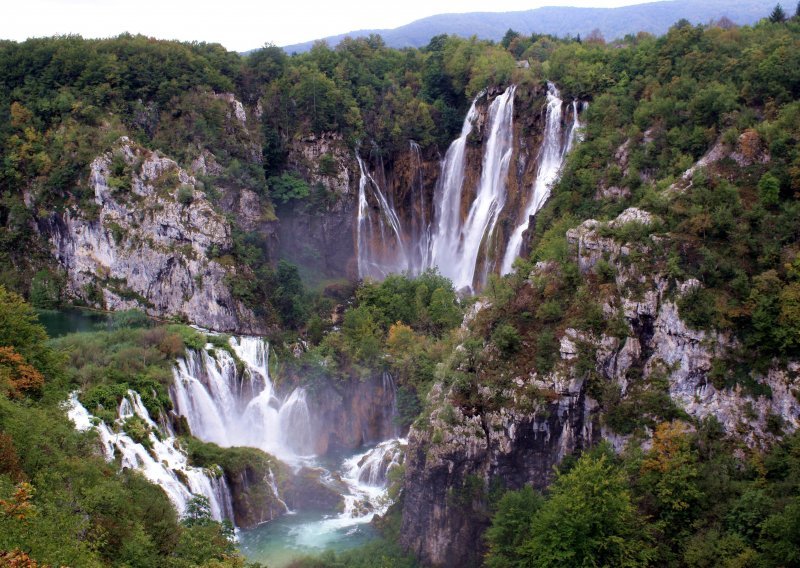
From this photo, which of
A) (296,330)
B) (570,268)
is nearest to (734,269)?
(570,268)

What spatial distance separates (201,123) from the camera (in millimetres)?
51094

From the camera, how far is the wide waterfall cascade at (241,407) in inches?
1403

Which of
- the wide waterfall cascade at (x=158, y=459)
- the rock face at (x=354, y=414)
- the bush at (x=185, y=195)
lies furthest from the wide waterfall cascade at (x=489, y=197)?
the wide waterfall cascade at (x=158, y=459)

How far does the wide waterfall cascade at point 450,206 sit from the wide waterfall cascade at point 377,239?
304 centimetres

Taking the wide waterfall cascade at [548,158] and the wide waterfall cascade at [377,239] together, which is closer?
the wide waterfall cascade at [548,158]

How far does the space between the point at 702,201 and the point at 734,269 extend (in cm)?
363

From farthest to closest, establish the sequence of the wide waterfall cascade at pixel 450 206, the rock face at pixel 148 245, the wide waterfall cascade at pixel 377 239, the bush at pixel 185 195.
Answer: the wide waterfall cascade at pixel 377 239, the wide waterfall cascade at pixel 450 206, the bush at pixel 185 195, the rock face at pixel 148 245

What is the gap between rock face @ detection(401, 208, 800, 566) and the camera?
24922 millimetres

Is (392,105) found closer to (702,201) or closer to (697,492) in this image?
(702,201)

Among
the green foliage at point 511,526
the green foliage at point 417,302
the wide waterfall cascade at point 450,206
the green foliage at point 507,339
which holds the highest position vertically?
the wide waterfall cascade at point 450,206

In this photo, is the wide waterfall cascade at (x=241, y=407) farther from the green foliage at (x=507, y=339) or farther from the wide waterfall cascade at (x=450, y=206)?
the wide waterfall cascade at (x=450, y=206)

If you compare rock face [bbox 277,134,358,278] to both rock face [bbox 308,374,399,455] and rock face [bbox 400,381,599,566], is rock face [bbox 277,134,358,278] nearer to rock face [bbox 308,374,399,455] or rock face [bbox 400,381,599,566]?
rock face [bbox 308,374,399,455]

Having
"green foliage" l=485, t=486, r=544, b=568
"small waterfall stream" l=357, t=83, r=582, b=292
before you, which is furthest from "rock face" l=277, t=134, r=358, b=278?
"green foliage" l=485, t=486, r=544, b=568

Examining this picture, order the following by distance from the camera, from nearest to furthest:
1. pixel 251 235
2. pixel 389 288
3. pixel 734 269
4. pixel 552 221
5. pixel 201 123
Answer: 1. pixel 734 269
2. pixel 552 221
3. pixel 389 288
4. pixel 251 235
5. pixel 201 123
